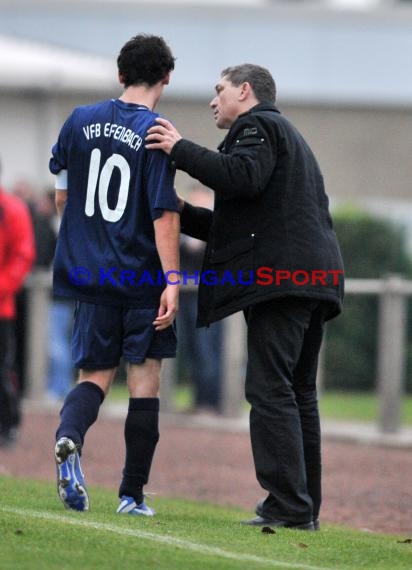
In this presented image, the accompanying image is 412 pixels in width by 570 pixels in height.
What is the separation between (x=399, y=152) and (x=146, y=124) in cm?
1743

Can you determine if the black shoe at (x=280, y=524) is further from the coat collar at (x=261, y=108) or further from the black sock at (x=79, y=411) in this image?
the coat collar at (x=261, y=108)

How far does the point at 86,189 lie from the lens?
7.14 metres

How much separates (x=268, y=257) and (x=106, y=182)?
2.41 ft

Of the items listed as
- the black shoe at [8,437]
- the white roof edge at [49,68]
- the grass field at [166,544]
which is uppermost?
the white roof edge at [49,68]

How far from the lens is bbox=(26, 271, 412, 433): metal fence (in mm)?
13242

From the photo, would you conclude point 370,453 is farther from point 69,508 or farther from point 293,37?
point 293,37

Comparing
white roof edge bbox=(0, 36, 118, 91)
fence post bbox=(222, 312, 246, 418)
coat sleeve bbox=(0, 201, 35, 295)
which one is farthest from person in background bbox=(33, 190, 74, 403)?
white roof edge bbox=(0, 36, 118, 91)

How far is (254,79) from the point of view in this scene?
23.8 feet

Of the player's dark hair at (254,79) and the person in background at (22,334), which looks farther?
the person in background at (22,334)

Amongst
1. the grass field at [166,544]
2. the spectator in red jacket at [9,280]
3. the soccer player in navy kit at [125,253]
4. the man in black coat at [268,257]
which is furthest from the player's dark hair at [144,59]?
the spectator in red jacket at [9,280]

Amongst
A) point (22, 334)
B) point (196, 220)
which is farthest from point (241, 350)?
point (196, 220)

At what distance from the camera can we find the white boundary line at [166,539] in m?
5.94

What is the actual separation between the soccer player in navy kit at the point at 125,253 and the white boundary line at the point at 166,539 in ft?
0.85

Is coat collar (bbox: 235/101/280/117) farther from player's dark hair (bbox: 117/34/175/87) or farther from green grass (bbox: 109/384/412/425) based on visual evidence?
green grass (bbox: 109/384/412/425)
